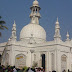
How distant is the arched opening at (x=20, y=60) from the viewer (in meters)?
51.0

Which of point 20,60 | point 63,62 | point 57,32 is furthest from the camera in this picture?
point 20,60

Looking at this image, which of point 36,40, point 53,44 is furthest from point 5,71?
point 36,40

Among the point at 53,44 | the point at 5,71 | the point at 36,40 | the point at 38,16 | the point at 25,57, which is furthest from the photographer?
the point at 38,16

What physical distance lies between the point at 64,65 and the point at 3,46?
15.4 m

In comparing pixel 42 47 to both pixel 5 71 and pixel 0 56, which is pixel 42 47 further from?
pixel 5 71

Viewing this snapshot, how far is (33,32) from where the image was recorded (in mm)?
59188

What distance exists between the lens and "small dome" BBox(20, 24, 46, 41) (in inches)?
2324

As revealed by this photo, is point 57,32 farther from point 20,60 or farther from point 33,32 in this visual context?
point 33,32

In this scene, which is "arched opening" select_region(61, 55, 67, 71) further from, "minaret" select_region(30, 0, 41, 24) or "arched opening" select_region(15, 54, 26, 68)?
"minaret" select_region(30, 0, 41, 24)

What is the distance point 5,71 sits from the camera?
2472 cm

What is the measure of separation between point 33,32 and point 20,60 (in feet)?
34.1

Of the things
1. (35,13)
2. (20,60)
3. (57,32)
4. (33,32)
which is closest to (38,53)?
(20,60)

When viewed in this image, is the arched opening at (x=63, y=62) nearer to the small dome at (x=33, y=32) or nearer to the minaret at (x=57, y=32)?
the minaret at (x=57, y=32)

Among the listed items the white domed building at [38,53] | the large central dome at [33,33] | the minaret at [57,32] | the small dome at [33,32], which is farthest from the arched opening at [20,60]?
the minaret at [57,32]
